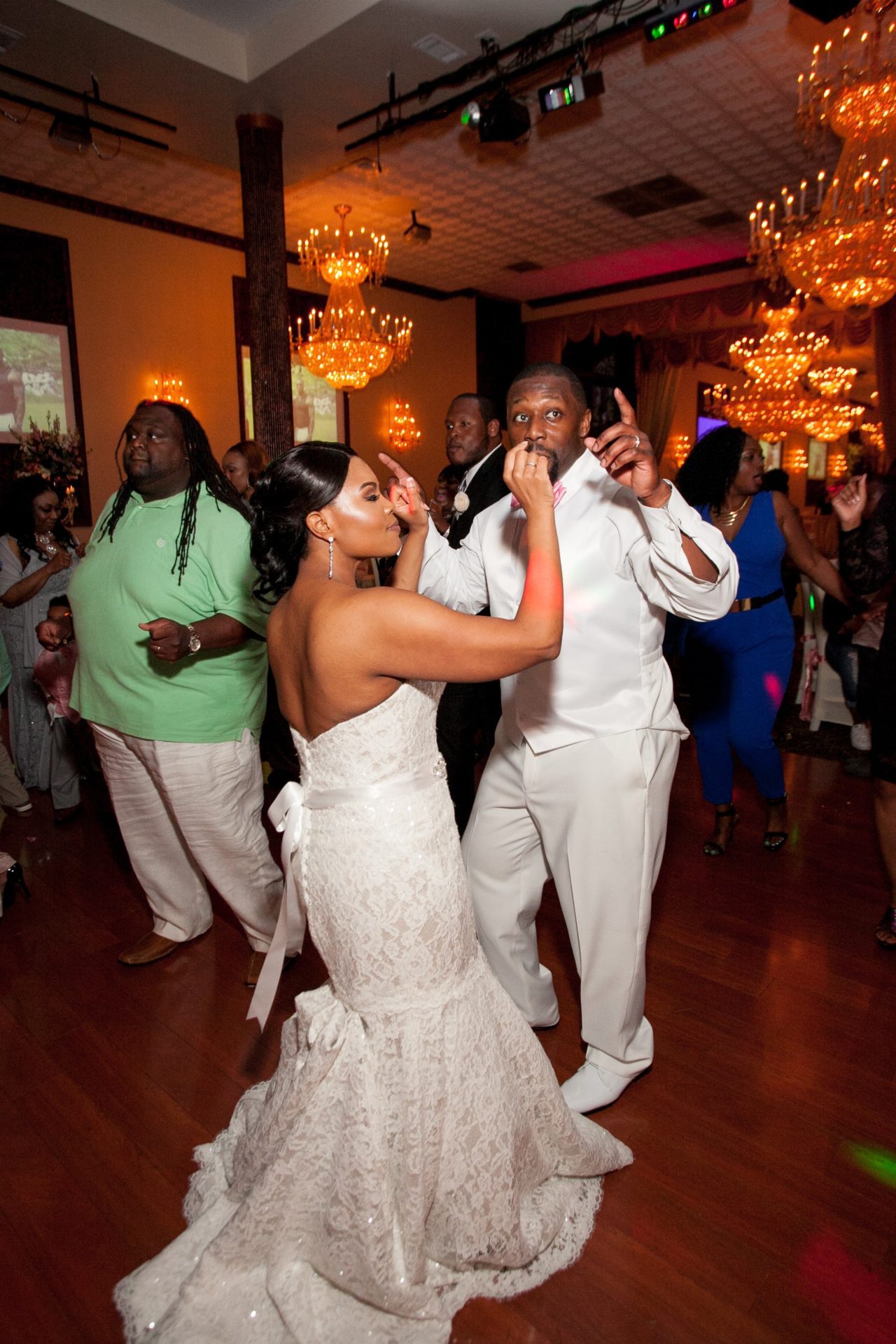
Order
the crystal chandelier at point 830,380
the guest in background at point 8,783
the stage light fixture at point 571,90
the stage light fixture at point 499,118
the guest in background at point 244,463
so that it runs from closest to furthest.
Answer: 1. the guest in background at point 8,783
2. the guest in background at point 244,463
3. the stage light fixture at point 571,90
4. the stage light fixture at point 499,118
5. the crystal chandelier at point 830,380

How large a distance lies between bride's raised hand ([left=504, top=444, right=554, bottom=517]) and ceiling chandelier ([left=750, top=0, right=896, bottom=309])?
413cm

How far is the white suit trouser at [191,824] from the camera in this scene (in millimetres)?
2621

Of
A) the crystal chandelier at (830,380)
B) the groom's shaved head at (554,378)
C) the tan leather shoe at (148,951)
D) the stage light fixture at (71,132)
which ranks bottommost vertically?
the tan leather shoe at (148,951)

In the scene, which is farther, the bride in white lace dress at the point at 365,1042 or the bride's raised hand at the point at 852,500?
the bride's raised hand at the point at 852,500

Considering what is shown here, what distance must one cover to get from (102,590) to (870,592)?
2.52 metres

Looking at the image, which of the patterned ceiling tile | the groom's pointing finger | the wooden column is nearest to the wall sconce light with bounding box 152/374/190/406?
the patterned ceiling tile

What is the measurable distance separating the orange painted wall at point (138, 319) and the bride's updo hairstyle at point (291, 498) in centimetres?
718

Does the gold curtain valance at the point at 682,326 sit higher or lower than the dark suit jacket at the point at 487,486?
higher

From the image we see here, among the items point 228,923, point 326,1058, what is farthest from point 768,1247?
point 228,923

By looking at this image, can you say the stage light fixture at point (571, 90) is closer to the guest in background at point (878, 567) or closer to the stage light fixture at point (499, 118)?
the stage light fixture at point (499, 118)

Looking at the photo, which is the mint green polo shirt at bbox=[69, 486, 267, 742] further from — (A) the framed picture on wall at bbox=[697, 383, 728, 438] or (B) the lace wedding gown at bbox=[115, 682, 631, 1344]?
(A) the framed picture on wall at bbox=[697, 383, 728, 438]

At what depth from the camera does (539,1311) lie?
166cm

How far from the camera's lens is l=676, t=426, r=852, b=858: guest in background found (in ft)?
11.2

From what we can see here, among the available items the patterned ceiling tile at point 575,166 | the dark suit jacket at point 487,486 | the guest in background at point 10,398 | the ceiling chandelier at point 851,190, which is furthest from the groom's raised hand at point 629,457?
the guest in background at point 10,398
